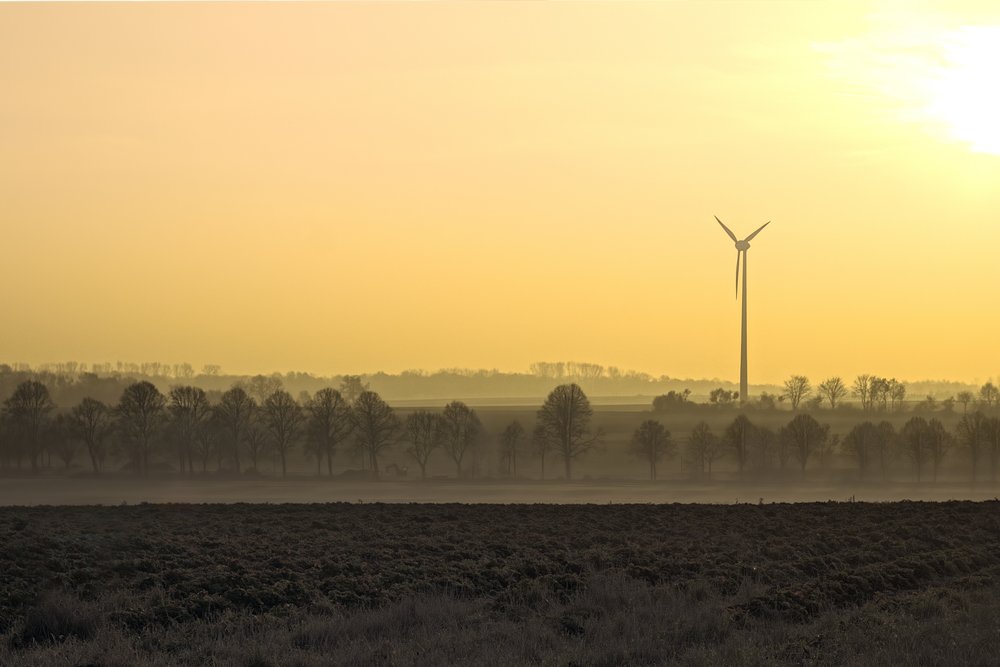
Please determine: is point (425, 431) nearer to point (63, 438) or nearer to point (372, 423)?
point (372, 423)

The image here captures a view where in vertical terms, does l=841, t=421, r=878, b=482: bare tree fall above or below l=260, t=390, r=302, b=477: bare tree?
below

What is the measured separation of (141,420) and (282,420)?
2230 centimetres

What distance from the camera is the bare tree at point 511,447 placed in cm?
14725

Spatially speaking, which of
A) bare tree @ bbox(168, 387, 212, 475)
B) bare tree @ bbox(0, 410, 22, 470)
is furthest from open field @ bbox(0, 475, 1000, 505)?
bare tree @ bbox(0, 410, 22, 470)

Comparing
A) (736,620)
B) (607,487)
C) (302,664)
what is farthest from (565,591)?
(607,487)

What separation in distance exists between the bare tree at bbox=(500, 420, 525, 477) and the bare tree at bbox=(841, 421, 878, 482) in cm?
5688

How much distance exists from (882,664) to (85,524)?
38.7m

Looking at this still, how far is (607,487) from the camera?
13838 cm

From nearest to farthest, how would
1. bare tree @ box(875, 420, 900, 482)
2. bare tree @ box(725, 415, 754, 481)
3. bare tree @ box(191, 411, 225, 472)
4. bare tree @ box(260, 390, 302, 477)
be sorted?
bare tree @ box(191, 411, 225, 472) → bare tree @ box(260, 390, 302, 477) → bare tree @ box(725, 415, 754, 481) → bare tree @ box(875, 420, 900, 482)

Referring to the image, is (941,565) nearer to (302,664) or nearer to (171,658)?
(302,664)

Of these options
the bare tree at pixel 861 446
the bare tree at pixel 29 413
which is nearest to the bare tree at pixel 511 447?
the bare tree at pixel 861 446

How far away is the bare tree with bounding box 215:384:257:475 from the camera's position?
14238 centimetres

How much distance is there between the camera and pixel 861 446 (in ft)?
492

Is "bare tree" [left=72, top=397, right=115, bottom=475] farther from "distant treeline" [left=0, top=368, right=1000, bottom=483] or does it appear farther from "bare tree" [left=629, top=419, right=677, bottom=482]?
"bare tree" [left=629, top=419, right=677, bottom=482]
